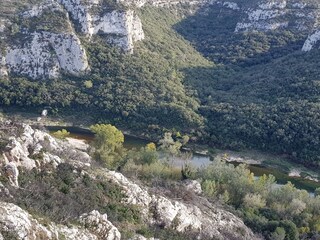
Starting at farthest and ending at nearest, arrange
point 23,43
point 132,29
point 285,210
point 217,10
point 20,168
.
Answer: point 217,10 → point 132,29 → point 23,43 → point 285,210 → point 20,168

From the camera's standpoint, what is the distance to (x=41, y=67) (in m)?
111

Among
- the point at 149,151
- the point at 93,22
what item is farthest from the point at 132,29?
the point at 149,151

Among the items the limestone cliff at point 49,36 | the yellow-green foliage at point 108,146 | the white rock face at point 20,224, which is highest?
the limestone cliff at point 49,36

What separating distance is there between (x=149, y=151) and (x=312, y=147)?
37557 mm

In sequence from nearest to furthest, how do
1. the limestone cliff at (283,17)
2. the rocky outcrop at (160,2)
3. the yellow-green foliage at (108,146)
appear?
the yellow-green foliage at (108,146) < the rocky outcrop at (160,2) < the limestone cliff at (283,17)

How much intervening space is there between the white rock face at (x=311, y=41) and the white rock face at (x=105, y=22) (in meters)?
40.0

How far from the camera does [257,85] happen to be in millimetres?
115938

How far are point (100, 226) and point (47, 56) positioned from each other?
270 ft

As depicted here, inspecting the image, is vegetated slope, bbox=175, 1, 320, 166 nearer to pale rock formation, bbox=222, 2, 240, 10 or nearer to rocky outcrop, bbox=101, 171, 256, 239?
pale rock formation, bbox=222, 2, 240, 10

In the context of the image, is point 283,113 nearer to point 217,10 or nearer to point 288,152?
point 288,152

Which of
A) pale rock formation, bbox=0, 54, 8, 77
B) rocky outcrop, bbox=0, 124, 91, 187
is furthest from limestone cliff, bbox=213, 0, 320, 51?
rocky outcrop, bbox=0, 124, 91, 187

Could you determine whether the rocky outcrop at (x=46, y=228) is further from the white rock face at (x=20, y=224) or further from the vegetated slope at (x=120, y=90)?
the vegetated slope at (x=120, y=90)

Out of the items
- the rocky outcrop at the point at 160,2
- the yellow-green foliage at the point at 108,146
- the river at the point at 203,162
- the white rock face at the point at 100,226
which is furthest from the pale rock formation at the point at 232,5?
the white rock face at the point at 100,226

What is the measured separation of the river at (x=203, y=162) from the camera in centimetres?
8381
